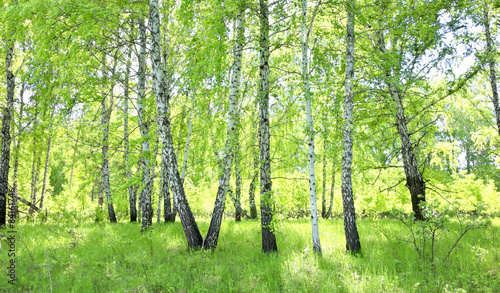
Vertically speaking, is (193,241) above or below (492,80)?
below

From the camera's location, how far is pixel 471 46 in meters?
6.82

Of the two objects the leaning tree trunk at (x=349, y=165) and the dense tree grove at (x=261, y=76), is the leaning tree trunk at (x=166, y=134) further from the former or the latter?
the leaning tree trunk at (x=349, y=165)

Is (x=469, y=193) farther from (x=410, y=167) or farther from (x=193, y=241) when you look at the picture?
(x=193, y=241)

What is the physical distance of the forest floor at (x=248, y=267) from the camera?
378 cm

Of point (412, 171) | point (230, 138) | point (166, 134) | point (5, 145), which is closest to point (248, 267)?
point (230, 138)

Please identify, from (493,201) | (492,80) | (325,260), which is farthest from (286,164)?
(493,201)

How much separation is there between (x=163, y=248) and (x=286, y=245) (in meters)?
2.99

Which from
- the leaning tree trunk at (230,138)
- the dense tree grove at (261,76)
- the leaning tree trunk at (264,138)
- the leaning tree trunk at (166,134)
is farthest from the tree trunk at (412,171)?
the leaning tree trunk at (166,134)

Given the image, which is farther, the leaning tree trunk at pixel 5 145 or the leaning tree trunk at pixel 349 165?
the leaning tree trunk at pixel 5 145

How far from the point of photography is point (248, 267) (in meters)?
4.53

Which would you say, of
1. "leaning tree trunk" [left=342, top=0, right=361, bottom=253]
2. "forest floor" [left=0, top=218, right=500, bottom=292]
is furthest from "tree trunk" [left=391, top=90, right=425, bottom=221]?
"leaning tree trunk" [left=342, top=0, right=361, bottom=253]

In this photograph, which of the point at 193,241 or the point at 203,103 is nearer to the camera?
the point at 203,103

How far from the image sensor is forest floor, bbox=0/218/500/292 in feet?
12.4

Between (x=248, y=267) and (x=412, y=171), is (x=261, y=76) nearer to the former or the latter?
(x=248, y=267)
